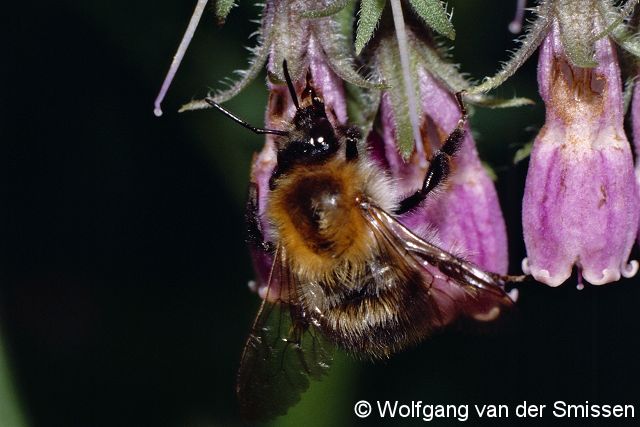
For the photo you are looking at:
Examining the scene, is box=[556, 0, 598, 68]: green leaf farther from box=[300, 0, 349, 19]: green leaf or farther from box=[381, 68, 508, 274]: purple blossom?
box=[300, 0, 349, 19]: green leaf

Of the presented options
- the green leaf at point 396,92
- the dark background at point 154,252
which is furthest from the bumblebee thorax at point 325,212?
the dark background at point 154,252

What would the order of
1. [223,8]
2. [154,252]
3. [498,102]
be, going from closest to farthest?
[223,8] < [498,102] < [154,252]

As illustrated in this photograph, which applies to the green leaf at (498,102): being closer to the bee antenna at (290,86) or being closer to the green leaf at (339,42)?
the green leaf at (339,42)

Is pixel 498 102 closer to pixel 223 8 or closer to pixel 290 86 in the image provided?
pixel 290 86

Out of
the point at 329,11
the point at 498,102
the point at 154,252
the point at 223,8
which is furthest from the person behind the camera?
the point at 154,252

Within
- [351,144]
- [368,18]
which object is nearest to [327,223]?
[351,144]

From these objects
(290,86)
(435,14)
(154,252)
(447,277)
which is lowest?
(154,252)

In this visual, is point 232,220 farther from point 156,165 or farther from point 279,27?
point 279,27

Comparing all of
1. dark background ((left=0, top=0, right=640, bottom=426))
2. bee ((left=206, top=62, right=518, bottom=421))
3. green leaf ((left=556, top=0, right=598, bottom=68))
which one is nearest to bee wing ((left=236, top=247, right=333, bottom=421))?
bee ((left=206, top=62, right=518, bottom=421))
